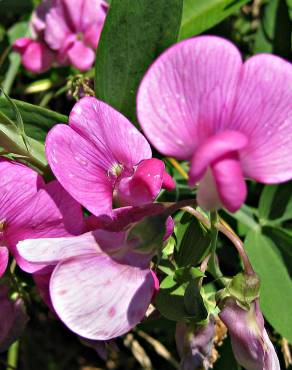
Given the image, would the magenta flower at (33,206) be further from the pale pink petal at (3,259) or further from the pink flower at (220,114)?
the pink flower at (220,114)

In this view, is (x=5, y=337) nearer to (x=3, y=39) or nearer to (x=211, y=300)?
(x=211, y=300)

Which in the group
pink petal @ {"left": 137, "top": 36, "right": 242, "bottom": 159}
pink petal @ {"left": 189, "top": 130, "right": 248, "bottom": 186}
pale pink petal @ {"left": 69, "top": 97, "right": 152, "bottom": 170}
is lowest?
pale pink petal @ {"left": 69, "top": 97, "right": 152, "bottom": 170}

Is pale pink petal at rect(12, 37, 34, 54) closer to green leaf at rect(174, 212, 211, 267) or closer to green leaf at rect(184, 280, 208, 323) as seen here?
green leaf at rect(174, 212, 211, 267)

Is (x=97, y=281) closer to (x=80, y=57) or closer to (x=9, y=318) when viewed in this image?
(x=9, y=318)

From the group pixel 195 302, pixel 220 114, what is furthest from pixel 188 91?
pixel 195 302

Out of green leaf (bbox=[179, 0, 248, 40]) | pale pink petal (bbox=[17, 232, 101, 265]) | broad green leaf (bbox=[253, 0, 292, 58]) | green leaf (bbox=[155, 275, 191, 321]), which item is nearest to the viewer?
pale pink petal (bbox=[17, 232, 101, 265])

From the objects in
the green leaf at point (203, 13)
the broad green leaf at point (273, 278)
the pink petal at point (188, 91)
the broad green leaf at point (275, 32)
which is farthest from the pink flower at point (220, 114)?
the broad green leaf at point (275, 32)

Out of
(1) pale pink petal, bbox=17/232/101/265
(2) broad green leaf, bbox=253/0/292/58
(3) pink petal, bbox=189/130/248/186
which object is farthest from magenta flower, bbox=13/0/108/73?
(3) pink petal, bbox=189/130/248/186
